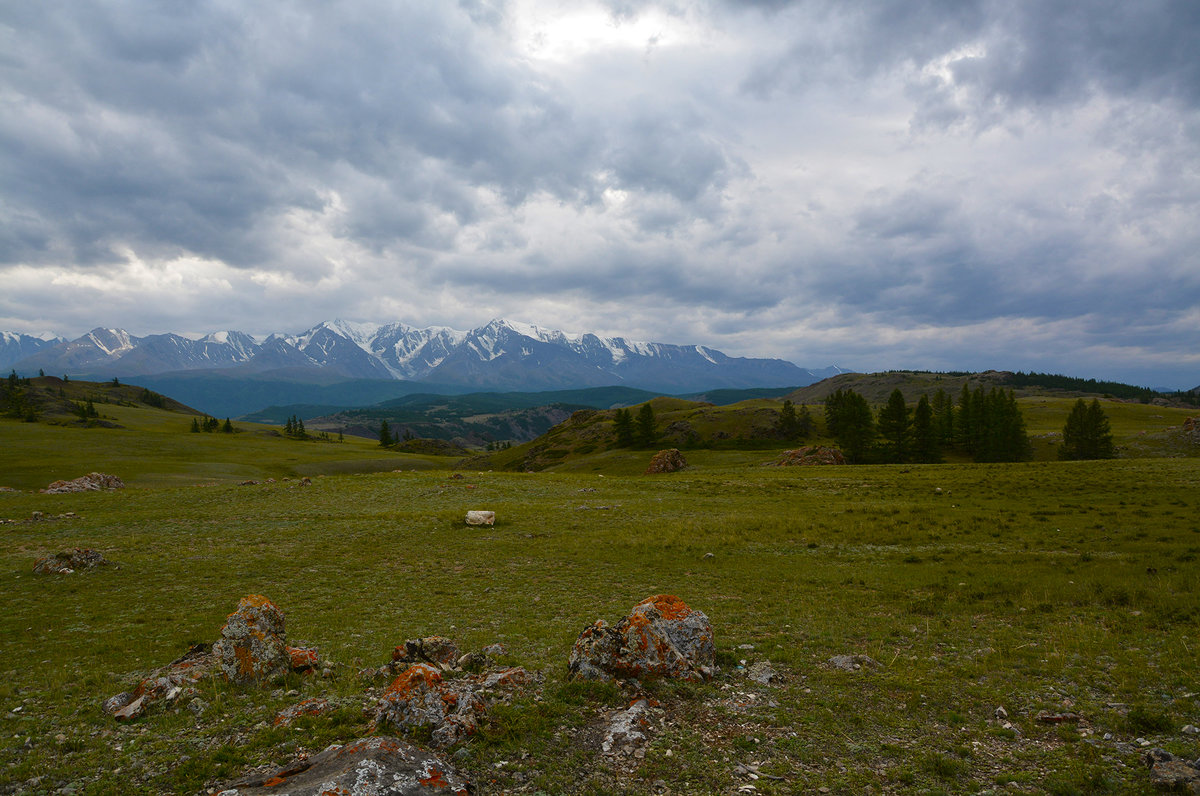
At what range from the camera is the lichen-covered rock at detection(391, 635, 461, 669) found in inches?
446

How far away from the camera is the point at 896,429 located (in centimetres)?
8262

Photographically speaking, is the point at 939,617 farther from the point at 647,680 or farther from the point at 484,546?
the point at 484,546

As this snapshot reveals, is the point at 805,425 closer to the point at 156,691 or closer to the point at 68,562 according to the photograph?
the point at 68,562

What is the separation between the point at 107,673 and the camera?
11617 mm

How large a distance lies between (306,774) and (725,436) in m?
111

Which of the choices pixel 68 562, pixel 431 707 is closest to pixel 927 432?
pixel 431 707

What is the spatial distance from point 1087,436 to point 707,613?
313ft

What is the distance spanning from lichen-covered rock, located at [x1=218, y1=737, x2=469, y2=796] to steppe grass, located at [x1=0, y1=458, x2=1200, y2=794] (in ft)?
2.07

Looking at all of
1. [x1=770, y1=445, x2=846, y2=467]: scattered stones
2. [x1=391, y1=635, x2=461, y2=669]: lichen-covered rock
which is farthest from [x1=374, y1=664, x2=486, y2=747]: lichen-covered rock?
[x1=770, y1=445, x2=846, y2=467]: scattered stones

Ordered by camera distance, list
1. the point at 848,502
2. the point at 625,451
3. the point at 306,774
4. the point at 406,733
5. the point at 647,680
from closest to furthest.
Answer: the point at 306,774, the point at 406,733, the point at 647,680, the point at 848,502, the point at 625,451

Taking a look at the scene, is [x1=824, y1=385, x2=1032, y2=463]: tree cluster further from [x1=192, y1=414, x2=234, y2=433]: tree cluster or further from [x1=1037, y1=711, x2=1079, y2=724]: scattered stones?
[x1=192, y1=414, x2=234, y2=433]: tree cluster

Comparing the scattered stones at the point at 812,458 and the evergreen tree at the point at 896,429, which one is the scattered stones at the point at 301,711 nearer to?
the scattered stones at the point at 812,458

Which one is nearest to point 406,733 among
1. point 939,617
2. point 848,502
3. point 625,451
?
point 939,617

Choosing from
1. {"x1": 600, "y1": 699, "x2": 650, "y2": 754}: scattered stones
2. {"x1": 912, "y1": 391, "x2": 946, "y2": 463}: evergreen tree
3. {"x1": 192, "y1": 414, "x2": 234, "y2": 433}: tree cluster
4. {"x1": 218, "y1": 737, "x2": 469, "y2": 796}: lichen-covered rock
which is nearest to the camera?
{"x1": 218, "y1": 737, "x2": 469, "y2": 796}: lichen-covered rock
